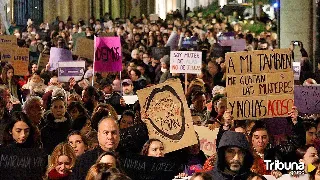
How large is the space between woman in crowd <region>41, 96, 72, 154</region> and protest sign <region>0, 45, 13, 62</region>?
6.86 m

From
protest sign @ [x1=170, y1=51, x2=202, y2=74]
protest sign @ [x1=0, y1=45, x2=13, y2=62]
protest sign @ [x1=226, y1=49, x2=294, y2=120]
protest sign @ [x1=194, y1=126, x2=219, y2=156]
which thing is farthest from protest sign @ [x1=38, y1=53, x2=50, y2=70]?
protest sign @ [x1=194, y1=126, x2=219, y2=156]

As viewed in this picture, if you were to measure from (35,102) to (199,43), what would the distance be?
1545cm

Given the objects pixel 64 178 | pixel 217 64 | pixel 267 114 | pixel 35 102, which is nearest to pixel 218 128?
pixel 267 114

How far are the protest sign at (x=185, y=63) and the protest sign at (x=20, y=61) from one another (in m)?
2.70

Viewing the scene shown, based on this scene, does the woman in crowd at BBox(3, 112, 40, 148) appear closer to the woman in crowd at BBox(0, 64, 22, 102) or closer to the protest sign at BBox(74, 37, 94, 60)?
the woman in crowd at BBox(0, 64, 22, 102)

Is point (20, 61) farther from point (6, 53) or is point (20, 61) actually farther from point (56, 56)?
point (56, 56)

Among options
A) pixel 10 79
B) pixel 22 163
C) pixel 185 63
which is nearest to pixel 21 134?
pixel 22 163

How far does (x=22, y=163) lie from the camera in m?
9.16

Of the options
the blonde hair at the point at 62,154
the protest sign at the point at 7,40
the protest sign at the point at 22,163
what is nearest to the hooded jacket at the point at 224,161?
the blonde hair at the point at 62,154

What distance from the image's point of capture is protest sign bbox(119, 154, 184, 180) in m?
8.98

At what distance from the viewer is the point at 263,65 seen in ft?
40.2

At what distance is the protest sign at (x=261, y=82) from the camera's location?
1201 cm

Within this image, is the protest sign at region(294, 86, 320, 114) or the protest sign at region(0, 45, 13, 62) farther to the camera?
the protest sign at region(0, 45, 13, 62)

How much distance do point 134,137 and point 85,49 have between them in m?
10.0
